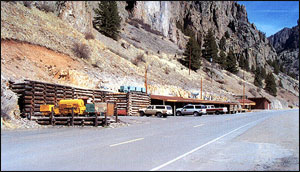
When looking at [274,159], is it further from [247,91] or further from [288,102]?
[288,102]

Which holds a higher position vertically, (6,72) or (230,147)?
(6,72)

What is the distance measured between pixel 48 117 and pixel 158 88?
102ft

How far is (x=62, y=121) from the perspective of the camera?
2316 centimetres

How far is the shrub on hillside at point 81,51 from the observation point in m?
45.5

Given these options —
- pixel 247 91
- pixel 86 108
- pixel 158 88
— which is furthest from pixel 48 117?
pixel 247 91

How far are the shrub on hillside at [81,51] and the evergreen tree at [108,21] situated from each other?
2180 cm

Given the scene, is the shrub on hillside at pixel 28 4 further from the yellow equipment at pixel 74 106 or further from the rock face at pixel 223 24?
the rock face at pixel 223 24

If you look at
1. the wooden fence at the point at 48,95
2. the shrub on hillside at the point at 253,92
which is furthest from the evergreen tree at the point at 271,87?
the wooden fence at the point at 48,95

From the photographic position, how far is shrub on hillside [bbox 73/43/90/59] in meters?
45.5

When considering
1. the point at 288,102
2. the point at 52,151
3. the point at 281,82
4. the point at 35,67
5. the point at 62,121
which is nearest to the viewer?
the point at 52,151

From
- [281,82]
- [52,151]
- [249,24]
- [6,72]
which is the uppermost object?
[249,24]

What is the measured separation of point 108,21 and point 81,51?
83.6 feet

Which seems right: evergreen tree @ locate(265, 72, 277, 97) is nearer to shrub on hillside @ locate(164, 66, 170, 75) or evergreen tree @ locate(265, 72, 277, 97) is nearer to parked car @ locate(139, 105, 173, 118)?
shrub on hillside @ locate(164, 66, 170, 75)

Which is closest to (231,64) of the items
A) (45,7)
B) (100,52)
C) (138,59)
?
(138,59)
